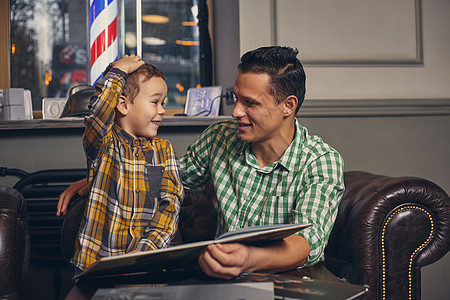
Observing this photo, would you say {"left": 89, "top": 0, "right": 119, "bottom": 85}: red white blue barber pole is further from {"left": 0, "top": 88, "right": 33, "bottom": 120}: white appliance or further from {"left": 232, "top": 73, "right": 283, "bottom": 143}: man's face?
{"left": 232, "top": 73, "right": 283, "bottom": 143}: man's face

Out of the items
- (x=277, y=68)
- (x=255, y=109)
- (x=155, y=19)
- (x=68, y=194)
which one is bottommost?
(x=68, y=194)

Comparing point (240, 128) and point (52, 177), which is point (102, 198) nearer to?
point (240, 128)

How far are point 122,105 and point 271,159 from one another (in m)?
0.50

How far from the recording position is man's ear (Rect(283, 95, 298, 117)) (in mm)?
1546

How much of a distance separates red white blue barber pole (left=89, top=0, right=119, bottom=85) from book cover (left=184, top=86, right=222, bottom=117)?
471 millimetres

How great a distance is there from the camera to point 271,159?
61.1 inches

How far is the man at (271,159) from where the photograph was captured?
1.43m

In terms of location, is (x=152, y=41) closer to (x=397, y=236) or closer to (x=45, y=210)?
(x=45, y=210)

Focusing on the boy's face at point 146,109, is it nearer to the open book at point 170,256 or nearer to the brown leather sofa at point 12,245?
the brown leather sofa at point 12,245

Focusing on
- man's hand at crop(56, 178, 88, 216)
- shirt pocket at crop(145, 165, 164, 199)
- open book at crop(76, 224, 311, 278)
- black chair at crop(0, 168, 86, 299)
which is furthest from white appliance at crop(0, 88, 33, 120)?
open book at crop(76, 224, 311, 278)

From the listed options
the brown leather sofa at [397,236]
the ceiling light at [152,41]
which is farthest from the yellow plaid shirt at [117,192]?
the ceiling light at [152,41]

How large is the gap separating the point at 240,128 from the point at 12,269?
0.78 m

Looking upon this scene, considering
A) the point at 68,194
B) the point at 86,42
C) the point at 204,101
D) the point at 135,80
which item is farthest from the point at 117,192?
the point at 86,42

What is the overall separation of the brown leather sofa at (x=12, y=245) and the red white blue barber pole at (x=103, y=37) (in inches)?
36.7
